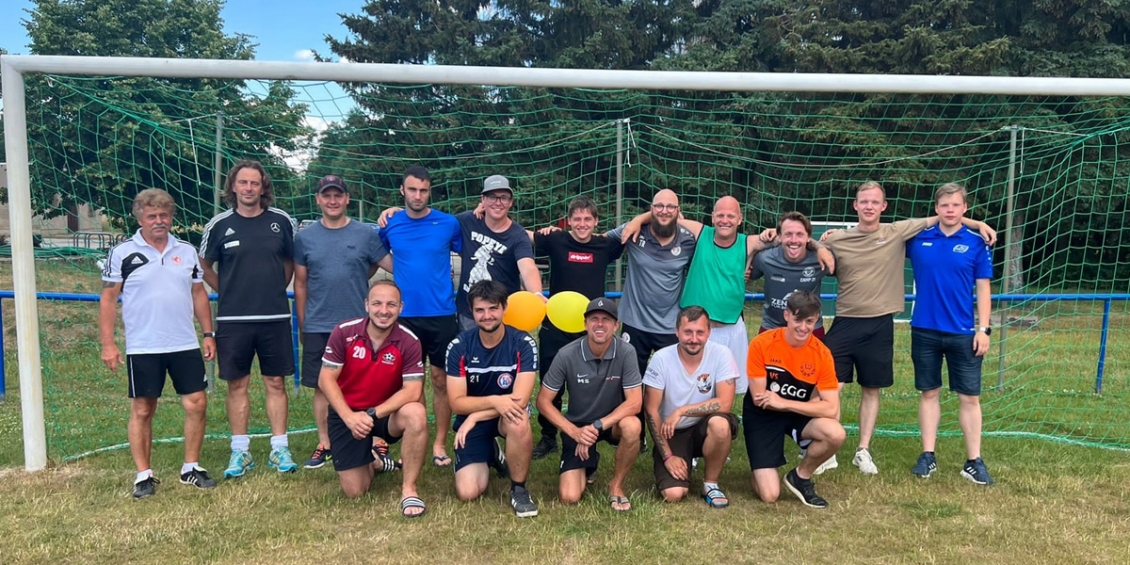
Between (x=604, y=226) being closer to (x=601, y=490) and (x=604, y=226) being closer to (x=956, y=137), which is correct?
(x=956, y=137)

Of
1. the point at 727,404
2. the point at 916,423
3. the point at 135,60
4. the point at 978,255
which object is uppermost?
the point at 135,60

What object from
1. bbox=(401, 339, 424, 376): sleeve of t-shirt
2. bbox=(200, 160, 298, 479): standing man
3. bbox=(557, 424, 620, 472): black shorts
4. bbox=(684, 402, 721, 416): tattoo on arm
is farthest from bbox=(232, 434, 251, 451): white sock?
bbox=(684, 402, 721, 416): tattoo on arm

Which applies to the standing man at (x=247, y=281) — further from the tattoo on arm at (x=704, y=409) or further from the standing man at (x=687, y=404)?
the tattoo on arm at (x=704, y=409)

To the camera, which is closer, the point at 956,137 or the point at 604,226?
the point at 604,226

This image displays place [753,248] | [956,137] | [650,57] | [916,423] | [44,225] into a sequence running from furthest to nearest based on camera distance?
[650,57]
[956,137]
[916,423]
[44,225]
[753,248]

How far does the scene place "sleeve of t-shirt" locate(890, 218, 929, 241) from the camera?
4367 mm

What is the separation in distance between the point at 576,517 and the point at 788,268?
1923 millimetres

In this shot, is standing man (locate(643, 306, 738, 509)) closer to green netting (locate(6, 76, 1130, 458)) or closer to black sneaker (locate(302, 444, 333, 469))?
black sneaker (locate(302, 444, 333, 469))

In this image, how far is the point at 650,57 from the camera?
22.0 metres

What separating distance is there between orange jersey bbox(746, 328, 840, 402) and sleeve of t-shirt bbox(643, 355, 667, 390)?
490 mm

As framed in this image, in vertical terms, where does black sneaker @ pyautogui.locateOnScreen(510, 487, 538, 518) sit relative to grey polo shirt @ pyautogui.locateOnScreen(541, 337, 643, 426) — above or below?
below

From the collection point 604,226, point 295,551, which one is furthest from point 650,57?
point 295,551

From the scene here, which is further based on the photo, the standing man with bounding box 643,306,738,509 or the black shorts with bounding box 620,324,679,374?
the black shorts with bounding box 620,324,679,374

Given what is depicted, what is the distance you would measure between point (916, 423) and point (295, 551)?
15.3ft
